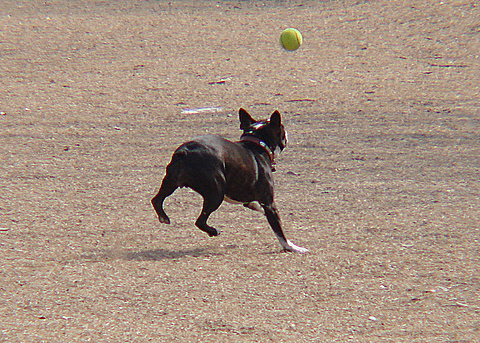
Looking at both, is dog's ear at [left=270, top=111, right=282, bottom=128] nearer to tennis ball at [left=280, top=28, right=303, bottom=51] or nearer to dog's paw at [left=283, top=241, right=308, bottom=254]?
dog's paw at [left=283, top=241, right=308, bottom=254]

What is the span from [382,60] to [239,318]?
701cm

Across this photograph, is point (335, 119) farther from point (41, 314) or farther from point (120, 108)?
point (41, 314)

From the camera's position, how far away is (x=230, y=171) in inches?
190

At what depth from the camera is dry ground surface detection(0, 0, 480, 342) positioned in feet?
13.3

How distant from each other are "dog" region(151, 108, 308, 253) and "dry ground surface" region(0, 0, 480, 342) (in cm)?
30

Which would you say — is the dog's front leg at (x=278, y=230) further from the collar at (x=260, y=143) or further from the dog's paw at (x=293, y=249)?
the collar at (x=260, y=143)

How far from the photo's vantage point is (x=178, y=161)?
4.63 m

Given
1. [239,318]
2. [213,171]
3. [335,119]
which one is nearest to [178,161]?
[213,171]

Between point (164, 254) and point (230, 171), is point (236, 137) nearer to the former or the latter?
point (230, 171)

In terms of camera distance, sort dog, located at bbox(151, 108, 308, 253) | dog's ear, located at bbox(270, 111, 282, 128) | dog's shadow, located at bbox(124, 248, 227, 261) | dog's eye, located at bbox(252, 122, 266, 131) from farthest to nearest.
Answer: dog's eye, located at bbox(252, 122, 266, 131)
dog's ear, located at bbox(270, 111, 282, 128)
dog's shadow, located at bbox(124, 248, 227, 261)
dog, located at bbox(151, 108, 308, 253)

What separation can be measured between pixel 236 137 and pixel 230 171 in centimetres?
272

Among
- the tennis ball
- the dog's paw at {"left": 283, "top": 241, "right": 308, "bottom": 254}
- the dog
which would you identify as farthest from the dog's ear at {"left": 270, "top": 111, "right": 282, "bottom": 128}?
the tennis ball

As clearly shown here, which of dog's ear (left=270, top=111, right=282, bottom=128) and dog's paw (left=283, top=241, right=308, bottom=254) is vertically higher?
dog's ear (left=270, top=111, right=282, bottom=128)

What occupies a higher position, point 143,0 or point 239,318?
point 143,0
